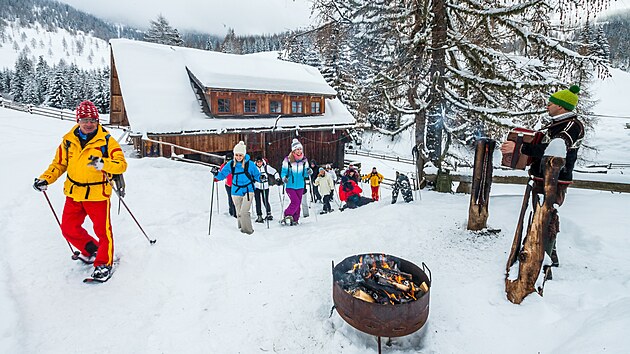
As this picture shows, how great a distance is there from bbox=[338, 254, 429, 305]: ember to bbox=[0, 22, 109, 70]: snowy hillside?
14026 cm

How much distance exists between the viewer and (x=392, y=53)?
8.04 metres

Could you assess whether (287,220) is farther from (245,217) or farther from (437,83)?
(437,83)

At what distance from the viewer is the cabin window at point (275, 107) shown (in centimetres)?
1820

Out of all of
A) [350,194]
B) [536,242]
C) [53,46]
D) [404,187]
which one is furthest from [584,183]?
[53,46]

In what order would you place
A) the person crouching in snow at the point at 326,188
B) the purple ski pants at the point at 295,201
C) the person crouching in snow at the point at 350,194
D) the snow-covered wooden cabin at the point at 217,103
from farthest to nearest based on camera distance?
the snow-covered wooden cabin at the point at 217,103, the person crouching in snow at the point at 326,188, the person crouching in snow at the point at 350,194, the purple ski pants at the point at 295,201

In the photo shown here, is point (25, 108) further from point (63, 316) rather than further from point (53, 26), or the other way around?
point (53, 26)

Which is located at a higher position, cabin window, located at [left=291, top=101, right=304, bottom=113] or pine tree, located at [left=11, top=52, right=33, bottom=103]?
pine tree, located at [left=11, top=52, right=33, bottom=103]

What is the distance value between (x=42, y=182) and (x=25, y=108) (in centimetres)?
3290

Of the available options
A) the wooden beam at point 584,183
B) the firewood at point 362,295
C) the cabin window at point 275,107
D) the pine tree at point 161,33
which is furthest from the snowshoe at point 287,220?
the pine tree at point 161,33

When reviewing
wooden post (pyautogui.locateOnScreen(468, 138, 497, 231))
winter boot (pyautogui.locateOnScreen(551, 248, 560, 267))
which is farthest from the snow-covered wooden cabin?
winter boot (pyautogui.locateOnScreen(551, 248, 560, 267))

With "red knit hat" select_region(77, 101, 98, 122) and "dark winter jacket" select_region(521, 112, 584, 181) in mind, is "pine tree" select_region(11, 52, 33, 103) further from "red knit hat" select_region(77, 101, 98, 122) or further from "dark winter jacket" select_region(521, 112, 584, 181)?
"dark winter jacket" select_region(521, 112, 584, 181)

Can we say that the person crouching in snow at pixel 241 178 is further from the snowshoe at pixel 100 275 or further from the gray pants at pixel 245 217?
the snowshoe at pixel 100 275

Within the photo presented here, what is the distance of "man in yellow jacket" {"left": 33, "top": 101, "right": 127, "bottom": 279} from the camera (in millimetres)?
3939

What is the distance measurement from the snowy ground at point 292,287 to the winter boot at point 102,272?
100mm
